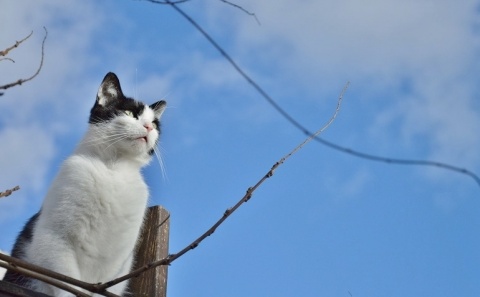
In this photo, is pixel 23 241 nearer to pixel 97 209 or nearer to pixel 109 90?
pixel 97 209

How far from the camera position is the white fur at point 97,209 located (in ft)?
8.28

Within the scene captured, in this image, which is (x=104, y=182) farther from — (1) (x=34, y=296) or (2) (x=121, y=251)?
(1) (x=34, y=296)

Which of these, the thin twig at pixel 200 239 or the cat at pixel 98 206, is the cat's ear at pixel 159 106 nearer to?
the cat at pixel 98 206

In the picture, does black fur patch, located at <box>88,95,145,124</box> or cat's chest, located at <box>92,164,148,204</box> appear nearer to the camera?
cat's chest, located at <box>92,164,148,204</box>

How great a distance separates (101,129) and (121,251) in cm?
61

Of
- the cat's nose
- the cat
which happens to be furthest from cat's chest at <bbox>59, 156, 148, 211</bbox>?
the cat's nose

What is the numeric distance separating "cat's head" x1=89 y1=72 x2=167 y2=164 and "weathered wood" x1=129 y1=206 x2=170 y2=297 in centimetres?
29

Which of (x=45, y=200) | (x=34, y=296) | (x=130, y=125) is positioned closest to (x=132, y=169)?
(x=130, y=125)

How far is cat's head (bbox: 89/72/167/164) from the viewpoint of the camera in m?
2.89

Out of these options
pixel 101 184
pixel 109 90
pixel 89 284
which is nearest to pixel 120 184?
pixel 101 184

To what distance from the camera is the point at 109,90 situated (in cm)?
311

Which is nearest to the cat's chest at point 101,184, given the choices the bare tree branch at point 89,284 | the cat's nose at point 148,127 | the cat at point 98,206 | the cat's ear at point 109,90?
the cat at point 98,206

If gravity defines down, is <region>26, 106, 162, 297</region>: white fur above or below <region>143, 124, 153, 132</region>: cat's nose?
below

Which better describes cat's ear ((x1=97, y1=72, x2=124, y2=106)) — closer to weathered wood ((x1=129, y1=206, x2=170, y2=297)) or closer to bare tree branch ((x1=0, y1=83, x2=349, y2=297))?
weathered wood ((x1=129, y1=206, x2=170, y2=297))
